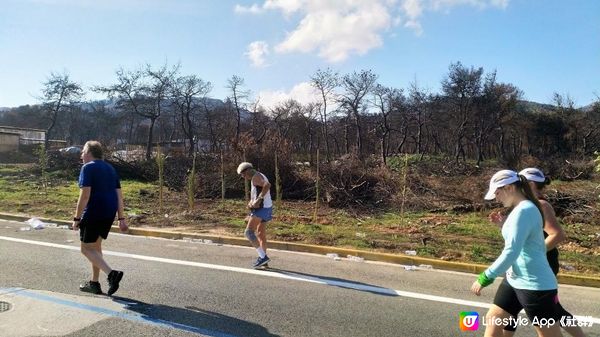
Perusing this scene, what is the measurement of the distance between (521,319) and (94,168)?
204 inches

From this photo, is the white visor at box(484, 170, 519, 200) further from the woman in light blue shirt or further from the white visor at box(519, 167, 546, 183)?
the white visor at box(519, 167, 546, 183)

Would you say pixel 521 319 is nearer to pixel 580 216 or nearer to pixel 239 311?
pixel 239 311

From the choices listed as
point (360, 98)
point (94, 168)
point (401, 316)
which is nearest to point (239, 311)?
point (401, 316)

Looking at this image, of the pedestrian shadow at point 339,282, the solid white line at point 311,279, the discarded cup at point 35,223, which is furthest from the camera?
the discarded cup at point 35,223

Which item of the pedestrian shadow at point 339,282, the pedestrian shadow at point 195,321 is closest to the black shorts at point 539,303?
the pedestrian shadow at point 195,321

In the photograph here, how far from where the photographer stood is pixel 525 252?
3.38 m

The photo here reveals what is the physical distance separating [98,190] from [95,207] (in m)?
0.20

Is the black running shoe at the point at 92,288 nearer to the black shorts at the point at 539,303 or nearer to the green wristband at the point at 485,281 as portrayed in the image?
the green wristband at the point at 485,281

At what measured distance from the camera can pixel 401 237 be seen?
10.8 m

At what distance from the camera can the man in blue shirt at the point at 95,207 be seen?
5695 millimetres

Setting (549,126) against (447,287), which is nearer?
(447,287)

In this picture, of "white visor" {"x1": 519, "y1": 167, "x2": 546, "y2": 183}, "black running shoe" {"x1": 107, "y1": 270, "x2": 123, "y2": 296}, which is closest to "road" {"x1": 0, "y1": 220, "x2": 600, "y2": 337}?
"black running shoe" {"x1": 107, "y1": 270, "x2": 123, "y2": 296}

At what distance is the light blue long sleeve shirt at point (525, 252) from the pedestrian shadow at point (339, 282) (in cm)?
315

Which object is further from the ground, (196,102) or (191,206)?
(196,102)
